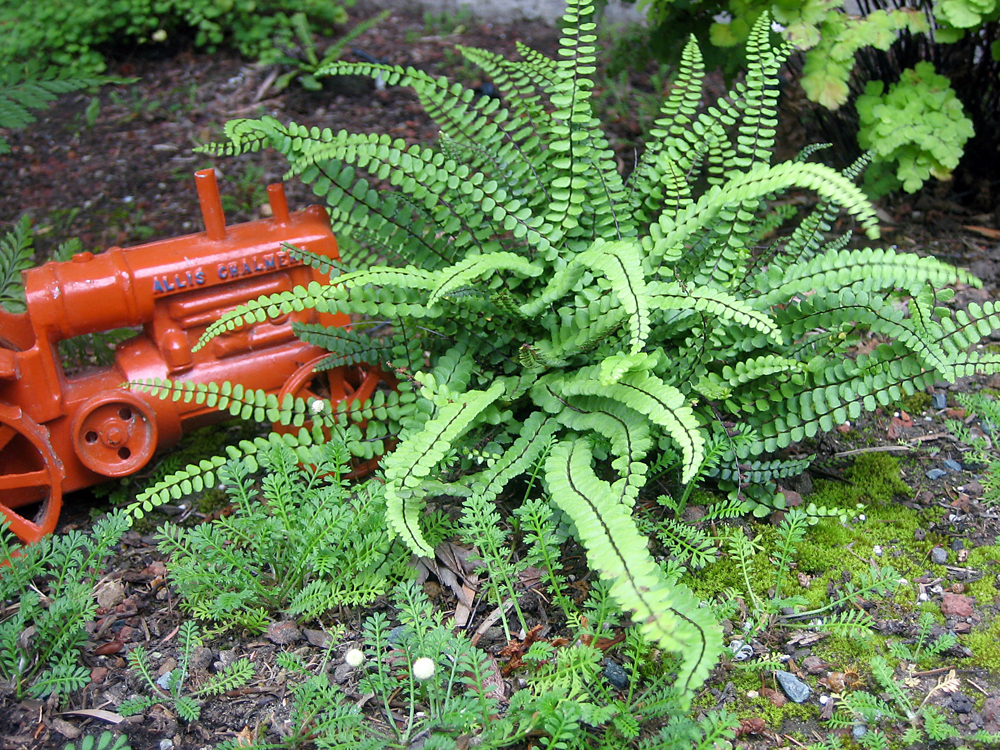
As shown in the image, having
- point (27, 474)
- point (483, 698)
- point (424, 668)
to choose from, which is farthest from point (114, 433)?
point (483, 698)

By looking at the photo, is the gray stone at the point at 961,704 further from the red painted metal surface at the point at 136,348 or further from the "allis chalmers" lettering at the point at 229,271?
the "allis chalmers" lettering at the point at 229,271

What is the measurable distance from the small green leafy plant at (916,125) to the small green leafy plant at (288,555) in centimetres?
239

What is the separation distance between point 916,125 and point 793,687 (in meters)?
2.27

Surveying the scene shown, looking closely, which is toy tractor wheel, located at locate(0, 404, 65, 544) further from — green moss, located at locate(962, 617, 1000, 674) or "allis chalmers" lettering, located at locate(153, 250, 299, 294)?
green moss, located at locate(962, 617, 1000, 674)

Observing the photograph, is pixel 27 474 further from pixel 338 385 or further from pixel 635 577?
pixel 635 577

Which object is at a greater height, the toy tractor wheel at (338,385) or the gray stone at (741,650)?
the toy tractor wheel at (338,385)

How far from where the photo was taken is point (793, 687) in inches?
80.7

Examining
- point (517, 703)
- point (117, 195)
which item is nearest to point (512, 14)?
point (117, 195)

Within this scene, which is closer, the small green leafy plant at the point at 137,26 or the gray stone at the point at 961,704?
the gray stone at the point at 961,704

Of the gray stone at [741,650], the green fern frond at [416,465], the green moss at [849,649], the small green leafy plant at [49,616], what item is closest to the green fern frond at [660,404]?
the green fern frond at [416,465]

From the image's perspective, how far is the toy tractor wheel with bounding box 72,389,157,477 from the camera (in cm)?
252

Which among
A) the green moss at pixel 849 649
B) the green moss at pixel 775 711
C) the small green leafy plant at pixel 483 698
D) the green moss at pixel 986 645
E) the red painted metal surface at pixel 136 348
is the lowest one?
the green moss at pixel 775 711

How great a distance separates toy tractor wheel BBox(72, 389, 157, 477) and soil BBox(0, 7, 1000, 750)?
0.83ft

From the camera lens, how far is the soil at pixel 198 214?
2066 millimetres
